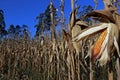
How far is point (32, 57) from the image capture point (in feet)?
24.7

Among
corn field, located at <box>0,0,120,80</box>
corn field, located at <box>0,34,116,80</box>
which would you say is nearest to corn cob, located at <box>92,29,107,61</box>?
corn field, located at <box>0,0,120,80</box>

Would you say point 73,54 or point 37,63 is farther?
point 37,63

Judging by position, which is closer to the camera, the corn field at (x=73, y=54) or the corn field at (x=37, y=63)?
the corn field at (x=73, y=54)

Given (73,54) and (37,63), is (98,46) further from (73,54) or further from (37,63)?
(37,63)

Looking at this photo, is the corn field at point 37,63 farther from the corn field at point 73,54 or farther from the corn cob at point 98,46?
the corn cob at point 98,46

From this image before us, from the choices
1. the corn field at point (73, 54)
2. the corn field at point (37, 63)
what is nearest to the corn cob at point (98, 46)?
the corn field at point (73, 54)

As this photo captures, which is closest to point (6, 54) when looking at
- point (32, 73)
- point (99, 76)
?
point (32, 73)

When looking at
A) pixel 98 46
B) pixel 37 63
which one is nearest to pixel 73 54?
pixel 98 46

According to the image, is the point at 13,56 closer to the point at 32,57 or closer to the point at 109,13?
the point at 32,57

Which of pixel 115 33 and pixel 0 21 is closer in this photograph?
pixel 115 33

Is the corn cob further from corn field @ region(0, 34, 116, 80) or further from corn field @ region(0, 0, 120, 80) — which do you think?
corn field @ region(0, 34, 116, 80)

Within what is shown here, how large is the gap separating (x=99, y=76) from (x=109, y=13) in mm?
4179

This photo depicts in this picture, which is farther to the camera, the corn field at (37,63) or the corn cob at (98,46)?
the corn field at (37,63)

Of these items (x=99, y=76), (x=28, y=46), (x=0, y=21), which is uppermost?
(x=0, y=21)
